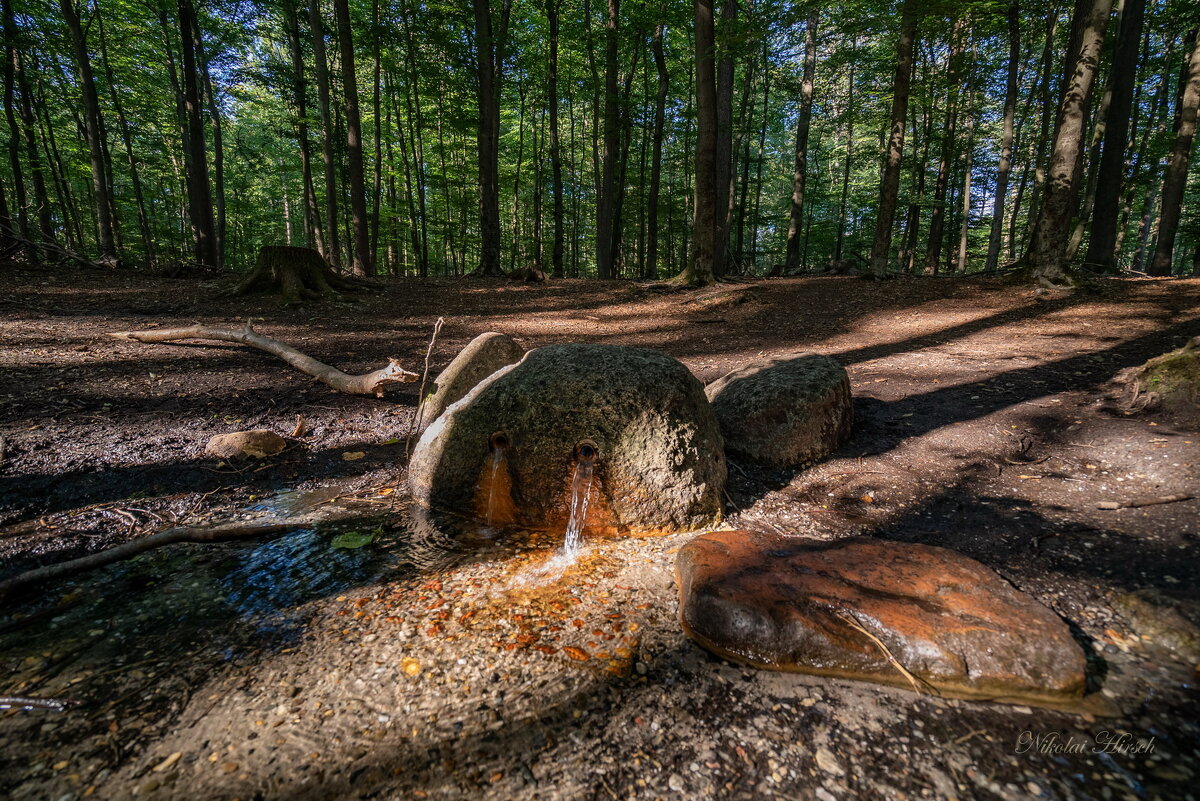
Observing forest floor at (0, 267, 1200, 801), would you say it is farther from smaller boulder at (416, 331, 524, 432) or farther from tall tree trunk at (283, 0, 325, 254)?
tall tree trunk at (283, 0, 325, 254)

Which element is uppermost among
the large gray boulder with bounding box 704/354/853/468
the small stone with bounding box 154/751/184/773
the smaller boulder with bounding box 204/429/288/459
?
the large gray boulder with bounding box 704/354/853/468

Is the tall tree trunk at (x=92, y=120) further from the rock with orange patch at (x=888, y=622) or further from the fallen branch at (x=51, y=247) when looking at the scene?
the rock with orange patch at (x=888, y=622)

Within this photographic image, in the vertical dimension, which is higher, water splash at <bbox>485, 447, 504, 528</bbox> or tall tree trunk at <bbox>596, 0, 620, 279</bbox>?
tall tree trunk at <bbox>596, 0, 620, 279</bbox>

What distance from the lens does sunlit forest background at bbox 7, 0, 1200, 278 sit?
39.6ft

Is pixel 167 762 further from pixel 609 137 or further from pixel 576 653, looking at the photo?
pixel 609 137

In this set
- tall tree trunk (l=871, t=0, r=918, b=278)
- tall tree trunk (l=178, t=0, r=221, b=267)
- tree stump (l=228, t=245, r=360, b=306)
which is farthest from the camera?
tall tree trunk (l=178, t=0, r=221, b=267)

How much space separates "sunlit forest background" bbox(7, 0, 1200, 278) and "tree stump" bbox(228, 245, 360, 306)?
11.1 ft

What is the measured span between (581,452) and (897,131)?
38.3ft

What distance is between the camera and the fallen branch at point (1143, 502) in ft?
9.53

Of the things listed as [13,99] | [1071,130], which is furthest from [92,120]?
[1071,130]

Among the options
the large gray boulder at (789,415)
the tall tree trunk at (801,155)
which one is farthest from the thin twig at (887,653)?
the tall tree trunk at (801,155)

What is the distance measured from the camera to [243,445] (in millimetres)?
4188

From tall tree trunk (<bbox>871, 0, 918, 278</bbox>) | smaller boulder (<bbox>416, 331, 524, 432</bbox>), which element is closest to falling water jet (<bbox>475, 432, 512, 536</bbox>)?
smaller boulder (<bbox>416, 331, 524, 432</bbox>)

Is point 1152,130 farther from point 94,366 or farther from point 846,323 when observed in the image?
point 94,366
